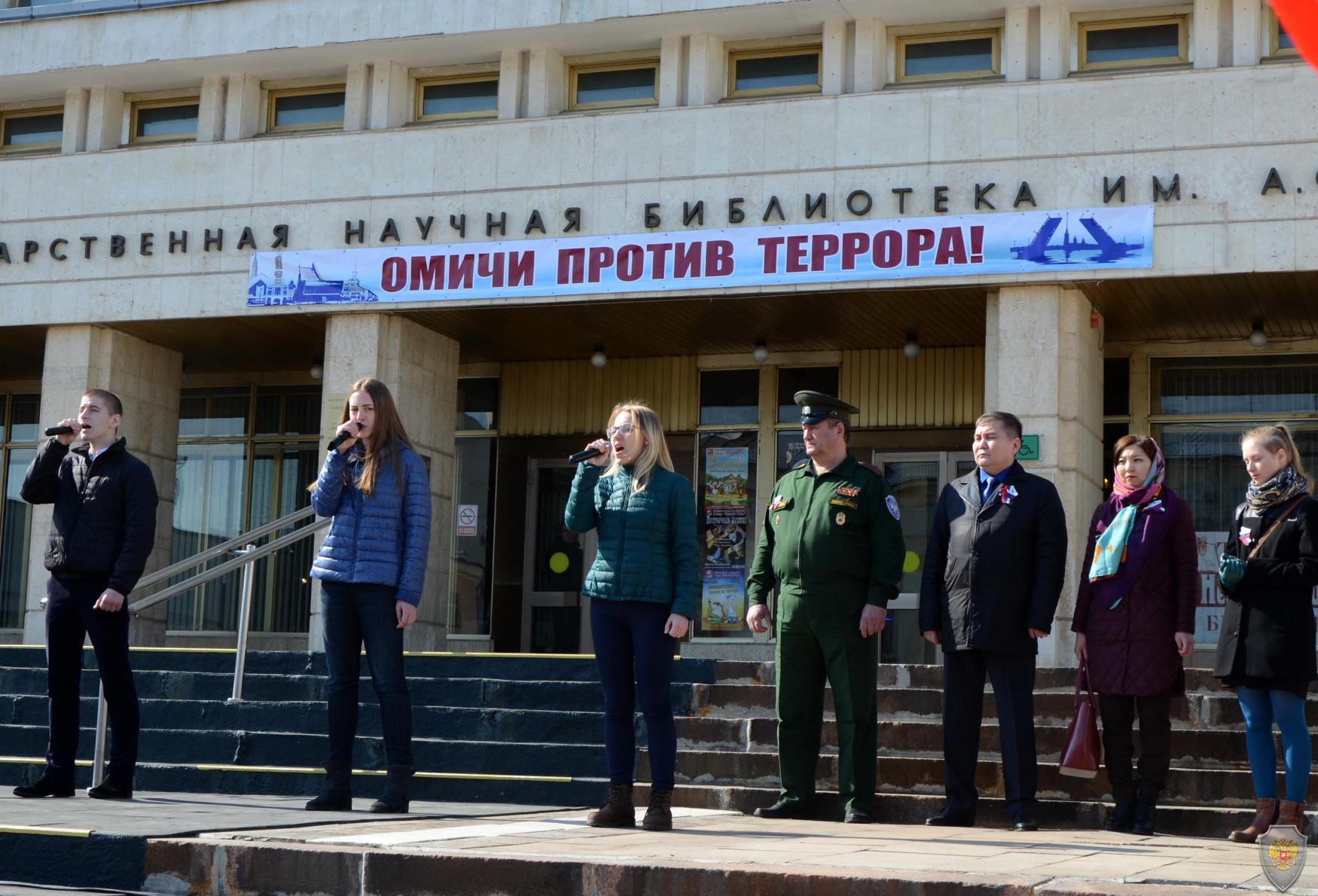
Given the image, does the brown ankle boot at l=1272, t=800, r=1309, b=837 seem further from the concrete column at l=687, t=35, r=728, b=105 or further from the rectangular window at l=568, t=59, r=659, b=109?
the rectangular window at l=568, t=59, r=659, b=109

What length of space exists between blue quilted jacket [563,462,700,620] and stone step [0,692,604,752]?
8.18 ft

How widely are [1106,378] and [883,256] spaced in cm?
297

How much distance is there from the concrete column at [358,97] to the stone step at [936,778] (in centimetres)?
782

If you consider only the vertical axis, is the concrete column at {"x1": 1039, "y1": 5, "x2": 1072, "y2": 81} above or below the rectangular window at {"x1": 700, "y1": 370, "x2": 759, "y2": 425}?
above

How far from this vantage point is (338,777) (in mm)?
7543

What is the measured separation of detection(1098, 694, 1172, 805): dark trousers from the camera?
7.62 meters

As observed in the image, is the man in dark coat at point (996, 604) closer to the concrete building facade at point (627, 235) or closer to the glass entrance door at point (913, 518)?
the concrete building facade at point (627, 235)

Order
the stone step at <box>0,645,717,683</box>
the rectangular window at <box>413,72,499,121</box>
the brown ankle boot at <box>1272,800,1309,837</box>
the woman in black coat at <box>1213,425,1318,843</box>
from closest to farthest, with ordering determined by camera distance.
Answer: the brown ankle boot at <box>1272,800,1309,837</box> → the woman in black coat at <box>1213,425,1318,843</box> → the stone step at <box>0,645,717,683</box> → the rectangular window at <box>413,72,499,121</box>

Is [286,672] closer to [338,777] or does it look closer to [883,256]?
[338,777]

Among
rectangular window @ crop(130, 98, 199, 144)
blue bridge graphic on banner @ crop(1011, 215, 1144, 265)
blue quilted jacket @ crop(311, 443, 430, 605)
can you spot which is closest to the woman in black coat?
blue quilted jacket @ crop(311, 443, 430, 605)

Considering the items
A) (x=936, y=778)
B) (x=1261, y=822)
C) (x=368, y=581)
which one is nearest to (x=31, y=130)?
(x=368, y=581)

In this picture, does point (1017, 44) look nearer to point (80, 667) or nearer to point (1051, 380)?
point (1051, 380)

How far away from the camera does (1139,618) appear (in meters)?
7.80

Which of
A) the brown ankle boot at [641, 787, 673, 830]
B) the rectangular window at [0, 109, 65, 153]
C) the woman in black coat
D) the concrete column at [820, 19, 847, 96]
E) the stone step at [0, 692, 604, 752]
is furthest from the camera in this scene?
the rectangular window at [0, 109, 65, 153]
